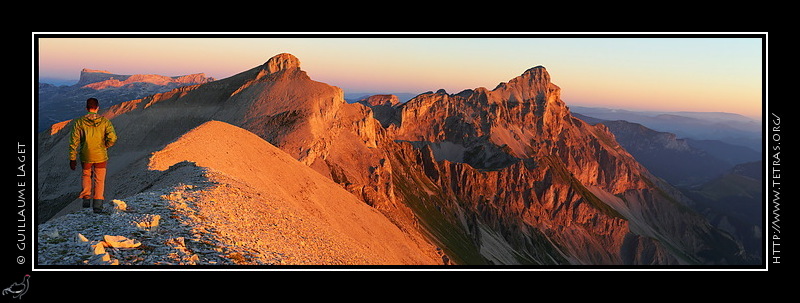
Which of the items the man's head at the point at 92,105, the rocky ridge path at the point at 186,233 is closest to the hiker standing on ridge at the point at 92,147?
the man's head at the point at 92,105

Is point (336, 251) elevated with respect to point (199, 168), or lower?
lower

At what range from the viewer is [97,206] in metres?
18.7

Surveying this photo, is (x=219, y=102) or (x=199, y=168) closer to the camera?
(x=199, y=168)

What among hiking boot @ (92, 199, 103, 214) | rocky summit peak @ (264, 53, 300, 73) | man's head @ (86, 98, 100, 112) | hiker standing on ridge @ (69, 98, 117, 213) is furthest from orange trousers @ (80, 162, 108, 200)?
rocky summit peak @ (264, 53, 300, 73)

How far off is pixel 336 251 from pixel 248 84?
84.9m

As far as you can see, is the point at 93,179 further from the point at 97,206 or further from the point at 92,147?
the point at 92,147

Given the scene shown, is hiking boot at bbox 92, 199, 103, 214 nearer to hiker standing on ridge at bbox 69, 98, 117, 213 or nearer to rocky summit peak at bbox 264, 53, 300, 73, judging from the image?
hiker standing on ridge at bbox 69, 98, 117, 213

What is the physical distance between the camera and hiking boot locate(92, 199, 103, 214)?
18.6 metres

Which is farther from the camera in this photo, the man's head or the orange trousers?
the orange trousers
